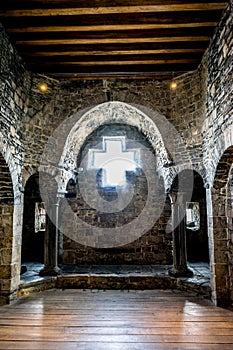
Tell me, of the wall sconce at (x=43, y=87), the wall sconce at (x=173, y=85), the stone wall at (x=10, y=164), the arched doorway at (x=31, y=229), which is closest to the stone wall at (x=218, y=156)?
the wall sconce at (x=173, y=85)

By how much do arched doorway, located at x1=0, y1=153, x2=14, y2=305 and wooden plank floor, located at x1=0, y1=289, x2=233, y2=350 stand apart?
307mm

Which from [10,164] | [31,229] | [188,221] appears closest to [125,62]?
[10,164]

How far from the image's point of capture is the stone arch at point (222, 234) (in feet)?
12.3

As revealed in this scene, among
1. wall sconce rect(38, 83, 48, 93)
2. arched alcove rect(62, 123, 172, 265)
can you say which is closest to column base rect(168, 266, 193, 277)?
arched alcove rect(62, 123, 172, 265)

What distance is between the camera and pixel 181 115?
15.5 ft

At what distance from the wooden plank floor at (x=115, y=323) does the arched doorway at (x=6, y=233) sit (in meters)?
0.31

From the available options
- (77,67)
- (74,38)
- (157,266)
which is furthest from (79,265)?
(74,38)

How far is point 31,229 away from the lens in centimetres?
644

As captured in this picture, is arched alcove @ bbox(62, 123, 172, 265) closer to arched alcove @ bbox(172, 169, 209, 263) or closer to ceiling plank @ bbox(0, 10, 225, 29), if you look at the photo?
arched alcove @ bbox(172, 169, 209, 263)

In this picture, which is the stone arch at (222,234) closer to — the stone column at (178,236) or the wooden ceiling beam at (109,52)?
the stone column at (178,236)

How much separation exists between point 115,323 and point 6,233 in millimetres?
2029

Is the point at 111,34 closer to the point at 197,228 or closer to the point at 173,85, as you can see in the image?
the point at 173,85

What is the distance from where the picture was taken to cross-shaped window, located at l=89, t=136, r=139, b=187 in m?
6.48

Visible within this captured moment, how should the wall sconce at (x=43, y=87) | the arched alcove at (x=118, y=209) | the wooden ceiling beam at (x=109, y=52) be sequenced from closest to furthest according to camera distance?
the wooden ceiling beam at (x=109, y=52), the wall sconce at (x=43, y=87), the arched alcove at (x=118, y=209)
